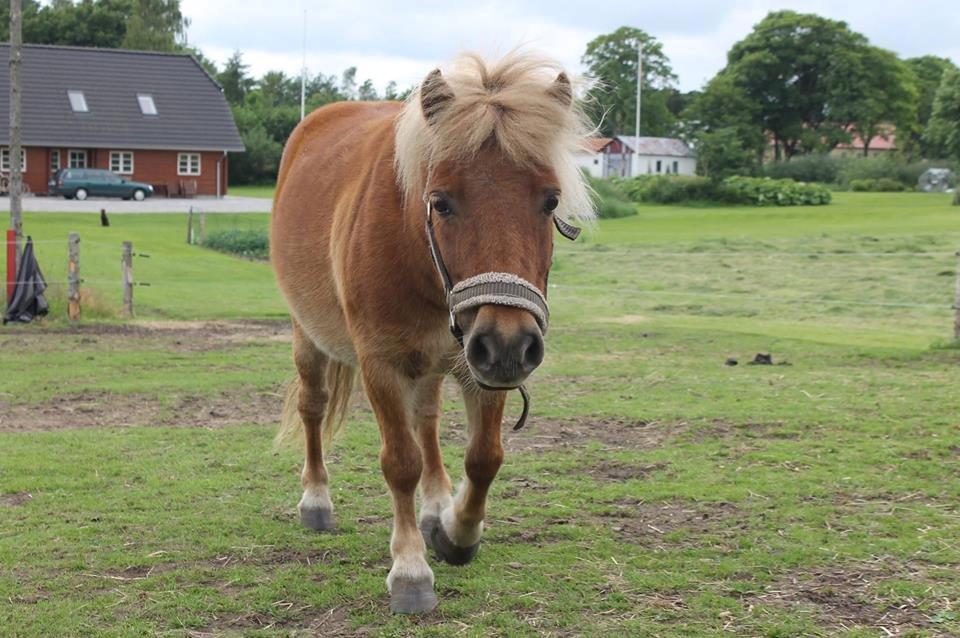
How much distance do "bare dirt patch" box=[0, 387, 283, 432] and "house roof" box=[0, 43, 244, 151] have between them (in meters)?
41.3

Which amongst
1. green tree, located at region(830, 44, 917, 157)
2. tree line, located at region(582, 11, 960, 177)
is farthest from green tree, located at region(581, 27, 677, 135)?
green tree, located at region(830, 44, 917, 157)

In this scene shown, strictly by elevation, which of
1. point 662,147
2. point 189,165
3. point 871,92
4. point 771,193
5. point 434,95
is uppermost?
point 871,92

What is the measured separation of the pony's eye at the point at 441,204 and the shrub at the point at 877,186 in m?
60.2

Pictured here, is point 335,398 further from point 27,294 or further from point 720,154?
point 720,154

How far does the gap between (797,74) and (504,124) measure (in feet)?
263

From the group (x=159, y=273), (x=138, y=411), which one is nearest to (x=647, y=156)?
(x=159, y=273)

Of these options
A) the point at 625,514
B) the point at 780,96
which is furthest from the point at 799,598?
the point at 780,96

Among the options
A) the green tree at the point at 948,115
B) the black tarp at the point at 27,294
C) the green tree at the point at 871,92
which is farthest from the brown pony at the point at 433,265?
the green tree at the point at 871,92

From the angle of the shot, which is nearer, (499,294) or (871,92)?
Answer: (499,294)

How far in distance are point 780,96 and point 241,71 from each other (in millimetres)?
40816

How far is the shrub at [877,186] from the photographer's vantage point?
2329 inches

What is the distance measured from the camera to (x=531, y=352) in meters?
3.29

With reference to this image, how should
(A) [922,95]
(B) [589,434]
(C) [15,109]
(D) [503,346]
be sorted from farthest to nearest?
1. (A) [922,95]
2. (C) [15,109]
3. (B) [589,434]
4. (D) [503,346]

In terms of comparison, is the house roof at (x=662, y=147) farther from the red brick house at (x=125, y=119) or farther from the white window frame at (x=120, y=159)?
the white window frame at (x=120, y=159)
